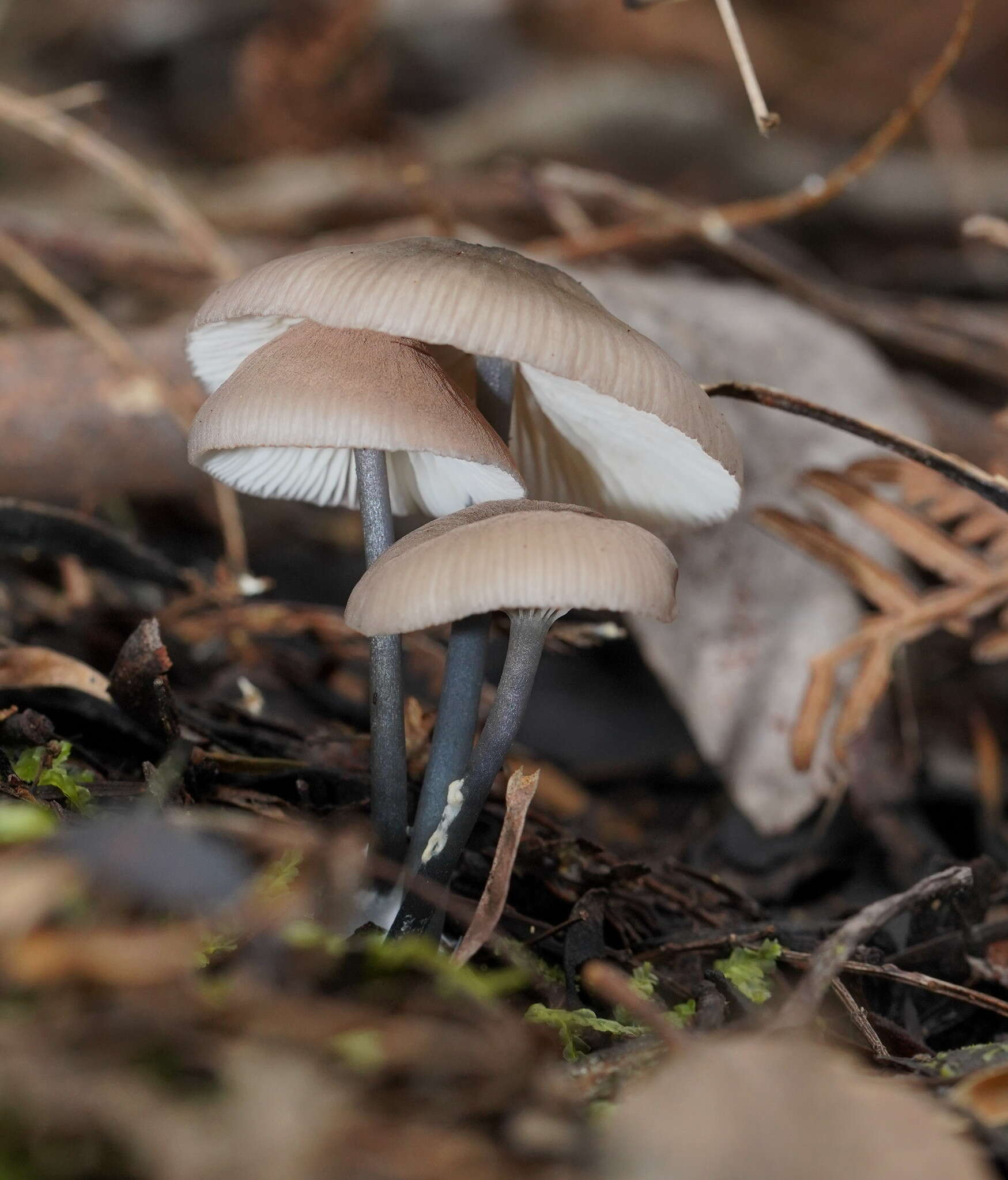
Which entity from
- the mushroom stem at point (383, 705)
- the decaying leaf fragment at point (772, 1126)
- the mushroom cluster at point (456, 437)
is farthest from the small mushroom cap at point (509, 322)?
the decaying leaf fragment at point (772, 1126)

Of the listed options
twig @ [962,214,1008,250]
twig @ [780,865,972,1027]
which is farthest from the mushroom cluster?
twig @ [962,214,1008,250]

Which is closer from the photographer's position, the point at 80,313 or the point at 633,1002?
the point at 633,1002

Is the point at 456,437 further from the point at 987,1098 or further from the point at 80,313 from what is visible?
the point at 80,313

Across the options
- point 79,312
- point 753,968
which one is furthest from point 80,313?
point 753,968

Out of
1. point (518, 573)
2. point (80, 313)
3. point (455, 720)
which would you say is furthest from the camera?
point (80, 313)

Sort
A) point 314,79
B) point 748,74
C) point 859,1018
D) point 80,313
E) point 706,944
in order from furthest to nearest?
1. point 314,79
2. point 80,313
3. point 748,74
4. point 706,944
5. point 859,1018

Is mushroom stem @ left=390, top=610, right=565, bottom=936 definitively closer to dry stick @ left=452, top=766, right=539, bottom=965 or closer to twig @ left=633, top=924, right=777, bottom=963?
dry stick @ left=452, top=766, right=539, bottom=965
